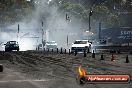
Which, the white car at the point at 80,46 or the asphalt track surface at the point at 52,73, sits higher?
the white car at the point at 80,46

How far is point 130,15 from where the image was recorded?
13050 cm

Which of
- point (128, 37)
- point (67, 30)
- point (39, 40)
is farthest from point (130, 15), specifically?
point (128, 37)

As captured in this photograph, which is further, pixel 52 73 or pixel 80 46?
pixel 80 46

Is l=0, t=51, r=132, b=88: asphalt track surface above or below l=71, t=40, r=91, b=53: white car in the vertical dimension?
below

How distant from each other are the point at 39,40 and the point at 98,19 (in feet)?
86.1

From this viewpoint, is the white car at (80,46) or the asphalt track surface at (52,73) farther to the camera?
the white car at (80,46)

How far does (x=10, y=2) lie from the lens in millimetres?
148375

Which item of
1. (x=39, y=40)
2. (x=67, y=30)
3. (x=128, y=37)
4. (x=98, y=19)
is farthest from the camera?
(x=98, y=19)

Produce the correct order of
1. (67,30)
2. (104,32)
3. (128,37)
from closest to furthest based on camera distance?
(128,37)
(104,32)
(67,30)

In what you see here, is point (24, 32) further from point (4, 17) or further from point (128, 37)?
point (128, 37)

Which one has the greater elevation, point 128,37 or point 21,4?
point 21,4

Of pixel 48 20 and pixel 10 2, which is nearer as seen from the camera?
pixel 48 20

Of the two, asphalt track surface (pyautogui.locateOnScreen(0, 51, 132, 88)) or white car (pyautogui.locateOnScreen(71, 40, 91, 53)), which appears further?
white car (pyautogui.locateOnScreen(71, 40, 91, 53))

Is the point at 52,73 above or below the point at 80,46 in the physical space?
below
